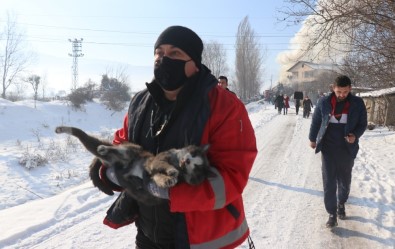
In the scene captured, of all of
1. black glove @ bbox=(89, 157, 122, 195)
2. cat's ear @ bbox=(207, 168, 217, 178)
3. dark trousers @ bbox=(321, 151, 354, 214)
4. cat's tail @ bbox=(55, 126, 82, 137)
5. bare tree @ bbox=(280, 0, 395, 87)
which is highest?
bare tree @ bbox=(280, 0, 395, 87)

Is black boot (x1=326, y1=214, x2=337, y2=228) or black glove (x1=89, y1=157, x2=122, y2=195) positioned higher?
black glove (x1=89, y1=157, x2=122, y2=195)

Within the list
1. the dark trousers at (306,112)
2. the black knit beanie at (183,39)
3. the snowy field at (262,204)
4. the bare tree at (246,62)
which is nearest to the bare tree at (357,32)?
the snowy field at (262,204)

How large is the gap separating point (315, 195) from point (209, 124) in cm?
542

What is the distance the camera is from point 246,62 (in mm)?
56406

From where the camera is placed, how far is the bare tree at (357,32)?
8.29 m

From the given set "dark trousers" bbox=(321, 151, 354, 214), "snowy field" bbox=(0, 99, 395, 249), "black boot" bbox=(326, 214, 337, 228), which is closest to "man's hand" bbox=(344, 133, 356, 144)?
"dark trousers" bbox=(321, 151, 354, 214)

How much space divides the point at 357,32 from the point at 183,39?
8.72m

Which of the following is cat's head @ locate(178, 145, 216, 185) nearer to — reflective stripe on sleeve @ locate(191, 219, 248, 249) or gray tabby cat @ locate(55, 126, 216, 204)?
gray tabby cat @ locate(55, 126, 216, 204)

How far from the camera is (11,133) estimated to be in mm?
18031

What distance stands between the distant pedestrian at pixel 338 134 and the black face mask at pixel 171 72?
3619 mm

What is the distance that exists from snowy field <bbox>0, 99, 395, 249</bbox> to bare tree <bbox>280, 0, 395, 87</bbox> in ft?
9.43

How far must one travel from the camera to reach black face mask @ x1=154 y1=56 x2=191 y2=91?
2.25 m

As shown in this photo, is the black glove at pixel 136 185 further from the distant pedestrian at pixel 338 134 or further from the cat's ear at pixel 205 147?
the distant pedestrian at pixel 338 134

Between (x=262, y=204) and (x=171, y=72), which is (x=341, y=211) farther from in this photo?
(x=171, y=72)
